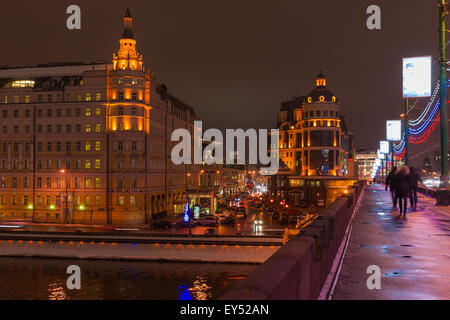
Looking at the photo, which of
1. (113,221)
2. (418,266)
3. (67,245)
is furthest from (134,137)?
(418,266)

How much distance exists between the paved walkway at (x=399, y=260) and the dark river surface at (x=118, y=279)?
2281 cm

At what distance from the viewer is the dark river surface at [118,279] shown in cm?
4281

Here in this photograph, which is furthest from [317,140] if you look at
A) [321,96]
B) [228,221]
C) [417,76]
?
[417,76]

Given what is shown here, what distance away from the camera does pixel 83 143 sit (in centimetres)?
7569

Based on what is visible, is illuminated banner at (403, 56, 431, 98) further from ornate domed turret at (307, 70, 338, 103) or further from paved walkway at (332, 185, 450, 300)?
ornate domed turret at (307, 70, 338, 103)

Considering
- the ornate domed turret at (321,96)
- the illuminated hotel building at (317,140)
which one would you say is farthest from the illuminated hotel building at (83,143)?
the ornate domed turret at (321,96)

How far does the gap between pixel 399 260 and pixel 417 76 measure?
92.3 ft

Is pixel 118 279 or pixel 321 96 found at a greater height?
pixel 321 96

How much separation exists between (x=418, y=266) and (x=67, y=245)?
5586cm

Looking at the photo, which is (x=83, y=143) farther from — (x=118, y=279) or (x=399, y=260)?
(x=399, y=260)

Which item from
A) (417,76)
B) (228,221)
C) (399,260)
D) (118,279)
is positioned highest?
(417,76)

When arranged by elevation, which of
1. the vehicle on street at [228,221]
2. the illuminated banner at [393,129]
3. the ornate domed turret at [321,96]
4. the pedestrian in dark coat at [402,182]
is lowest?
the vehicle on street at [228,221]

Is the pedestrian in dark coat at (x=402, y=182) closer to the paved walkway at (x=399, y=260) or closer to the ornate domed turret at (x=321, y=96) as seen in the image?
the paved walkway at (x=399, y=260)
